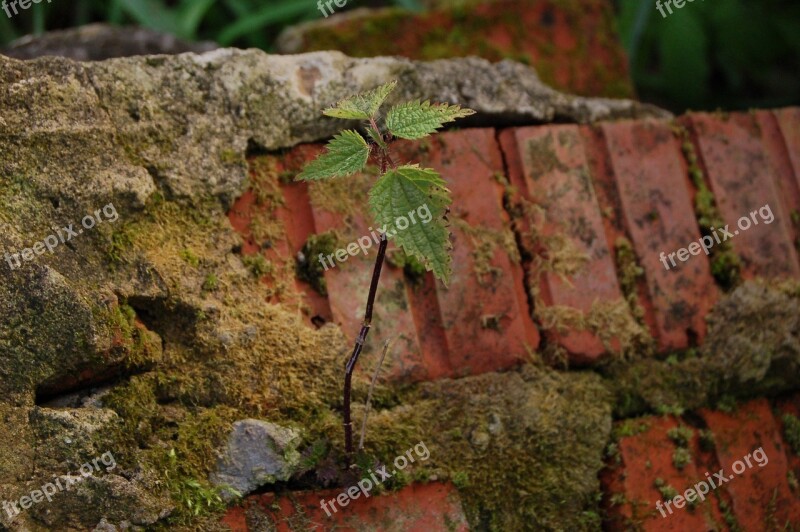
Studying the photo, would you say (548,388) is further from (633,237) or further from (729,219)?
A: (729,219)

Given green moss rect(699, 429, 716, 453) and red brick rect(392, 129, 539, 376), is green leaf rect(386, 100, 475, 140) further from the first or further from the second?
green moss rect(699, 429, 716, 453)

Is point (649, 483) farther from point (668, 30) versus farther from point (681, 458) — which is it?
point (668, 30)

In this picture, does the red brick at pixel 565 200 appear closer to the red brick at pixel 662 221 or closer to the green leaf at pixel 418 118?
the red brick at pixel 662 221

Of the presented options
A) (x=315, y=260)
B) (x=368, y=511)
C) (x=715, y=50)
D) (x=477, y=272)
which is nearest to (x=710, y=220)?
(x=477, y=272)

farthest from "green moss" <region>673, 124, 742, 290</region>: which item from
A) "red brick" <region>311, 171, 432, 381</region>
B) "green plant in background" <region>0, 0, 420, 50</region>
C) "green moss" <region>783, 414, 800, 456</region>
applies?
"green plant in background" <region>0, 0, 420, 50</region>

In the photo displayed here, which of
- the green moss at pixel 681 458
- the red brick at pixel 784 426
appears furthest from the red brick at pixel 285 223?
the red brick at pixel 784 426

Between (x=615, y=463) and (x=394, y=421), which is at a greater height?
(x=394, y=421)

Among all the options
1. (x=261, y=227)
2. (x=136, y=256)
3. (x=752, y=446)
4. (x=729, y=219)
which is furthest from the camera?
(x=729, y=219)

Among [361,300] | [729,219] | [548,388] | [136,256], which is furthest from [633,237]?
[136,256]
